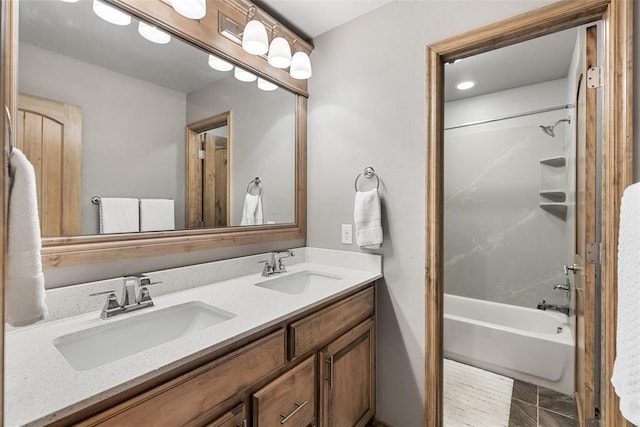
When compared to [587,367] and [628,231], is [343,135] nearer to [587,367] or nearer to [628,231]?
[628,231]

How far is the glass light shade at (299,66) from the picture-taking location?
1.78 metres

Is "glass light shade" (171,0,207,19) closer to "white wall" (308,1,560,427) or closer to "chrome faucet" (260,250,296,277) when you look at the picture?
"white wall" (308,1,560,427)

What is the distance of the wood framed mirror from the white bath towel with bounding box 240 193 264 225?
0.08ft

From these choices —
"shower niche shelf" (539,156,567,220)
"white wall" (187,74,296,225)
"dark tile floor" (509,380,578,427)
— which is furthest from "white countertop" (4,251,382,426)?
"shower niche shelf" (539,156,567,220)

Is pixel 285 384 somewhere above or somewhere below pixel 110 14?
below

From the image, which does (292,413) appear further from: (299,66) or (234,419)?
(299,66)

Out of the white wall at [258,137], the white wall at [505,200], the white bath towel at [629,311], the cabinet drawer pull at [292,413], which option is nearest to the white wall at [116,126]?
the white wall at [258,137]

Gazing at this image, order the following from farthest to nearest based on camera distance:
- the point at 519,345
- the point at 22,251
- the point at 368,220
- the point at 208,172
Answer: the point at 519,345 < the point at 368,220 < the point at 208,172 < the point at 22,251

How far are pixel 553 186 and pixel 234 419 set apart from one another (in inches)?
112

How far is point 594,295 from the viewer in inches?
49.0

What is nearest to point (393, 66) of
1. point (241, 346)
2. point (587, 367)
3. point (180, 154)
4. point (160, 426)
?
point (180, 154)

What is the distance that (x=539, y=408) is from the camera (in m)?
1.83

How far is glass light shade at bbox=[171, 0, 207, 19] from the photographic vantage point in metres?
1.28

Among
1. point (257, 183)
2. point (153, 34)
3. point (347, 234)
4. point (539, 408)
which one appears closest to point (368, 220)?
point (347, 234)
